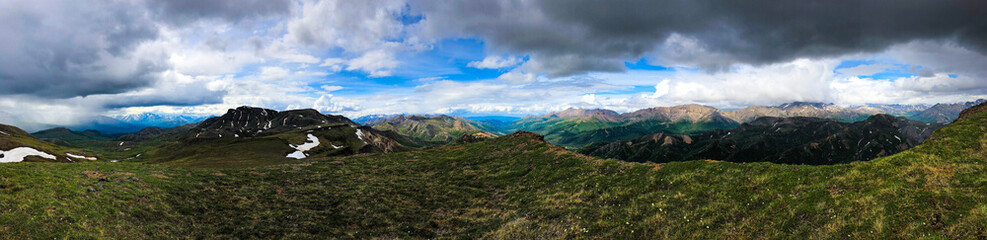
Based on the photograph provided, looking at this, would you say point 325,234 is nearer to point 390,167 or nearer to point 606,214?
point 606,214

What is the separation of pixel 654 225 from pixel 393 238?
2008 centimetres

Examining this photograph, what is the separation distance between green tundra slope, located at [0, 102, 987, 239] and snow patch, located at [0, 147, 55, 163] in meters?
102

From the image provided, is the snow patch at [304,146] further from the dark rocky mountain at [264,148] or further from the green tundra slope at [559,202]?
the green tundra slope at [559,202]

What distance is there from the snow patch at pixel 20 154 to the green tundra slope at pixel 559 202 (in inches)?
3997

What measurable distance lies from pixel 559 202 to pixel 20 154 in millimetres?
154276

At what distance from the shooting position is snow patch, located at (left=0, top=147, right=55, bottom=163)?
294 ft

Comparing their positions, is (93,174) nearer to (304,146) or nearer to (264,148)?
(264,148)

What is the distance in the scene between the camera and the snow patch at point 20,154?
89750 mm

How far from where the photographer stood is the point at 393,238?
88.8 ft

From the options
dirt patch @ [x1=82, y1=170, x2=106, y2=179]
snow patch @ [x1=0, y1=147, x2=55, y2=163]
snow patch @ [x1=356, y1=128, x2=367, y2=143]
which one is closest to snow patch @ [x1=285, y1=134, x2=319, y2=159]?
snow patch @ [x1=356, y1=128, x2=367, y2=143]

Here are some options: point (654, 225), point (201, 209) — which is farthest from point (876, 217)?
point (201, 209)

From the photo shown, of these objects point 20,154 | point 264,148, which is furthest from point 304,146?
point 20,154

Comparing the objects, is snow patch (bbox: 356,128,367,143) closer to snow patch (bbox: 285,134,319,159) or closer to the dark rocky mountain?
the dark rocky mountain

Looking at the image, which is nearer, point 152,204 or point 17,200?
point 17,200
